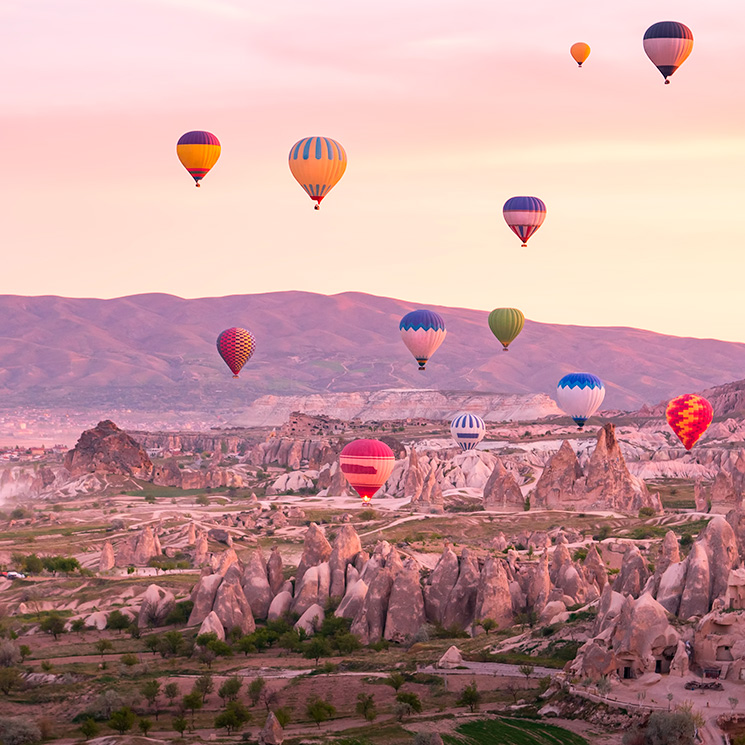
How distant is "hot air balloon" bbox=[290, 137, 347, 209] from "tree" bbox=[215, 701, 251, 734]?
6065 cm

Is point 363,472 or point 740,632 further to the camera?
point 363,472

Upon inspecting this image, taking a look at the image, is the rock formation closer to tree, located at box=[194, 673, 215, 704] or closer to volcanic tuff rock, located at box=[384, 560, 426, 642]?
volcanic tuff rock, located at box=[384, 560, 426, 642]

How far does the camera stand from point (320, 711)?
6594 centimetres

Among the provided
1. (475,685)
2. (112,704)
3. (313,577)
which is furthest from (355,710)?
(313,577)

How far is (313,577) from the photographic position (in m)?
95.7

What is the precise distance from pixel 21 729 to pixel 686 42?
290 feet

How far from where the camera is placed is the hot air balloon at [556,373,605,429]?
162250mm

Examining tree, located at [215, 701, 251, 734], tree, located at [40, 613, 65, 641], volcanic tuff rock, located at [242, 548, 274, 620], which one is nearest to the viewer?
Answer: tree, located at [215, 701, 251, 734]

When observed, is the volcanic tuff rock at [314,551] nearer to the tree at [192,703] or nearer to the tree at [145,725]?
the tree at [192,703]

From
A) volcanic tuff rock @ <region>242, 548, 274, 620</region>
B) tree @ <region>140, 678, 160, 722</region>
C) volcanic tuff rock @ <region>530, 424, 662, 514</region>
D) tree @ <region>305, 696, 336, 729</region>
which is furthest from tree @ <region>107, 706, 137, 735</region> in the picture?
volcanic tuff rock @ <region>530, 424, 662, 514</region>

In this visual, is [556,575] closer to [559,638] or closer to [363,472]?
[559,638]

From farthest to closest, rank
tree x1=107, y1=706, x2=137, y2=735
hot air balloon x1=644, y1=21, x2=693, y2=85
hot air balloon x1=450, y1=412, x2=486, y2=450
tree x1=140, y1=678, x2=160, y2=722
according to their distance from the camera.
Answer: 1. hot air balloon x1=450, y1=412, x2=486, y2=450
2. hot air balloon x1=644, y1=21, x2=693, y2=85
3. tree x1=140, y1=678, x2=160, y2=722
4. tree x1=107, y1=706, x2=137, y2=735

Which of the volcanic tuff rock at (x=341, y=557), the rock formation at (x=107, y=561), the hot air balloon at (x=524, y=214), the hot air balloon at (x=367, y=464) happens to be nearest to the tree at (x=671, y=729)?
the volcanic tuff rock at (x=341, y=557)

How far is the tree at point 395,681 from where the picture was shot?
2773 inches
